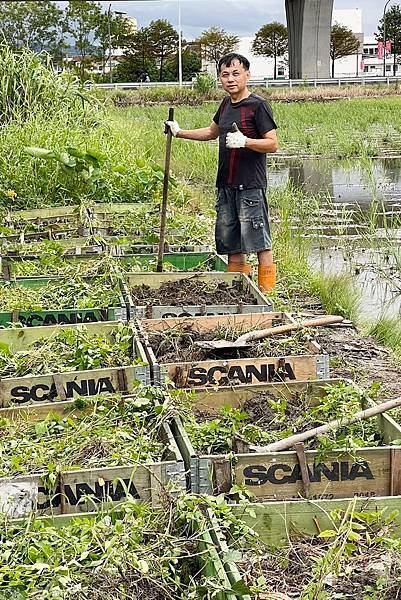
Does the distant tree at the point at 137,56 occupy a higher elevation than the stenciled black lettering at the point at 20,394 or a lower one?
higher

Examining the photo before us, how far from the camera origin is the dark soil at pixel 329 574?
2.88 metres

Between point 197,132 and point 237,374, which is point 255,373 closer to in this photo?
point 237,374

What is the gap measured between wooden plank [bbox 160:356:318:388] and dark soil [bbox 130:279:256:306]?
4.23ft

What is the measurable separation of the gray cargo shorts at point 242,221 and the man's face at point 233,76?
722 mm

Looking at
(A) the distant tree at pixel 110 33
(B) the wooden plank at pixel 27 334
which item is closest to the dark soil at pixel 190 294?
(B) the wooden plank at pixel 27 334

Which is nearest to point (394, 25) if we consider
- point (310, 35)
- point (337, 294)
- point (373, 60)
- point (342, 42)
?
point (342, 42)

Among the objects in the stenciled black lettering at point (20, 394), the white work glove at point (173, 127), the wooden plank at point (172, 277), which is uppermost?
the white work glove at point (173, 127)

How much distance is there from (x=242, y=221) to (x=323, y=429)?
290 cm

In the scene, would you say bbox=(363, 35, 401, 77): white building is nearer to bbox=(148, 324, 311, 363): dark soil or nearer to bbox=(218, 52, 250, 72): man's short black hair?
bbox=(218, 52, 250, 72): man's short black hair

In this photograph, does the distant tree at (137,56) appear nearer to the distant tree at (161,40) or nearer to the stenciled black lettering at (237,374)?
the distant tree at (161,40)

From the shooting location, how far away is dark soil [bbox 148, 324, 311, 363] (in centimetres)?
490

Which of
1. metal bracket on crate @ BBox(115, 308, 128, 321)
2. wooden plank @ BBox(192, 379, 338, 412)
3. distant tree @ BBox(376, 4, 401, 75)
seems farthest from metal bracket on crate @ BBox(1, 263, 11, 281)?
distant tree @ BBox(376, 4, 401, 75)

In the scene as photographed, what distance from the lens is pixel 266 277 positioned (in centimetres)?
656

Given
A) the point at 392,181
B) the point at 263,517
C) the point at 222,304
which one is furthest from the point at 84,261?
the point at 392,181
